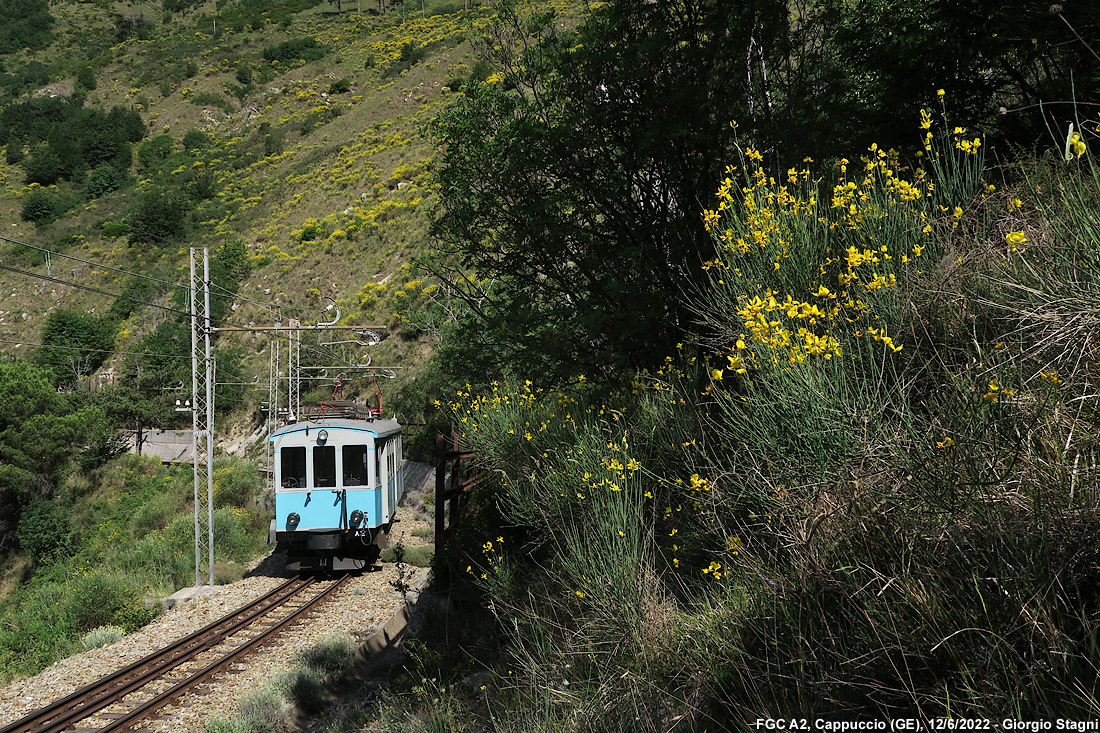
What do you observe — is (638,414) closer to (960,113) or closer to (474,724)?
(474,724)

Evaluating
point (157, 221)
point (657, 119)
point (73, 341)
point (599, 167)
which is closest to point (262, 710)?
point (599, 167)

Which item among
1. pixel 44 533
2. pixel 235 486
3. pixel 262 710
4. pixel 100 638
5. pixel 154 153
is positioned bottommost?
pixel 44 533

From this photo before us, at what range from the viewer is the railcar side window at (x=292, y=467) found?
14.8 m

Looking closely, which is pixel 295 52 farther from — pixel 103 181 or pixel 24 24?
pixel 24 24

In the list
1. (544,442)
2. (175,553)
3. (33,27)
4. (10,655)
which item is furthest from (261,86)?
(544,442)

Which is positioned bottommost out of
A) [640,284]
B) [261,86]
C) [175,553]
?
[175,553]

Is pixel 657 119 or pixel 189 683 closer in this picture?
pixel 657 119

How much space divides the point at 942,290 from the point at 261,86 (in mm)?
92112

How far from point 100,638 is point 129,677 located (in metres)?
3.38

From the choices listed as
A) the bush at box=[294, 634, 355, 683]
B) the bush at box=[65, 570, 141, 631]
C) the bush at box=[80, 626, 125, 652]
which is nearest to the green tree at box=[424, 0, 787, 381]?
the bush at box=[294, 634, 355, 683]

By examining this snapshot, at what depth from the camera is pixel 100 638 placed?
39.9 ft

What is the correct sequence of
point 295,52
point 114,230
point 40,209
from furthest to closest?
point 295,52 < point 40,209 < point 114,230

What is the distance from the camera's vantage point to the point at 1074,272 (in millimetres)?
2447

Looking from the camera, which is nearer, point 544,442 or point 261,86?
point 544,442
